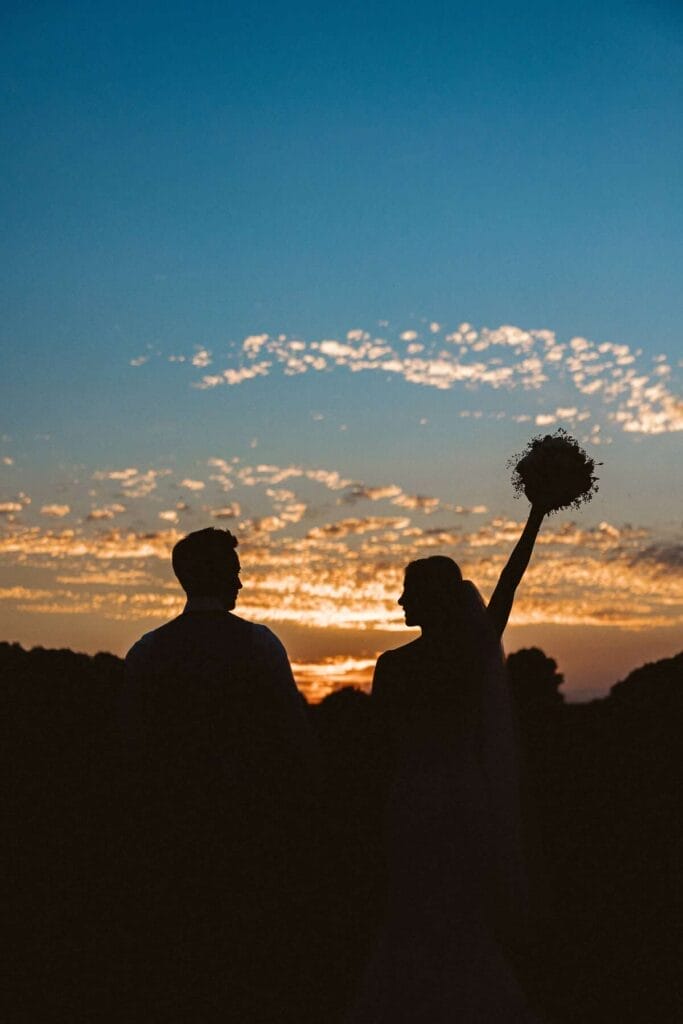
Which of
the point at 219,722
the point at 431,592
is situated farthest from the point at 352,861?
the point at 431,592

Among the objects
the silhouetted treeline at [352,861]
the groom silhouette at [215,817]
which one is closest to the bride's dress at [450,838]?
the groom silhouette at [215,817]

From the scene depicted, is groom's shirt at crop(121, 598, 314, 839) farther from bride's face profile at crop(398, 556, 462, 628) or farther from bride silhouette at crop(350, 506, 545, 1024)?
bride's face profile at crop(398, 556, 462, 628)

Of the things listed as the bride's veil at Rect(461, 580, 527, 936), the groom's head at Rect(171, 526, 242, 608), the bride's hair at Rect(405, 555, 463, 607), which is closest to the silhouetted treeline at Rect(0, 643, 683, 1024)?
the bride's veil at Rect(461, 580, 527, 936)

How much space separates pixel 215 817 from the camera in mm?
5059

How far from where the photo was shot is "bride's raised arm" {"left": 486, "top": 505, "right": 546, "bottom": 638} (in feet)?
16.8

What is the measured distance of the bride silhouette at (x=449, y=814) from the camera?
A: 496cm

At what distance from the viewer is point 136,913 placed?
5219mm

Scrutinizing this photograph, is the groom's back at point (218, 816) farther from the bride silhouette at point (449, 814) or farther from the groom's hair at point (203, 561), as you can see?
the bride silhouette at point (449, 814)

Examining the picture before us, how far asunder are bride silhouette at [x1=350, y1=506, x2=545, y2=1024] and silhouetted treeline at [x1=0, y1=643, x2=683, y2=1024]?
7.89ft

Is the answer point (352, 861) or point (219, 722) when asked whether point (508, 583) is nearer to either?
point (219, 722)

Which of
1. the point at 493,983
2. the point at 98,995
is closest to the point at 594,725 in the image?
the point at 98,995

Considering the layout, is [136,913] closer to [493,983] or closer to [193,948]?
[193,948]

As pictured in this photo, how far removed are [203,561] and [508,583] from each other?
1.48 m

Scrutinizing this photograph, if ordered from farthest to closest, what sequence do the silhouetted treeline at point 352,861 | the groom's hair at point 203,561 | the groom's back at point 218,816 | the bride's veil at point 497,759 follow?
the silhouetted treeline at point 352,861
the groom's hair at point 203,561
the groom's back at point 218,816
the bride's veil at point 497,759
